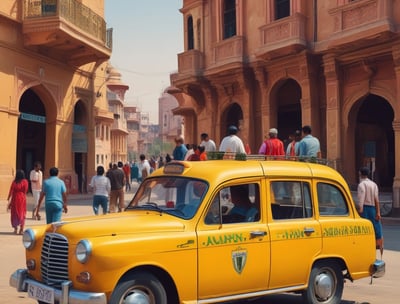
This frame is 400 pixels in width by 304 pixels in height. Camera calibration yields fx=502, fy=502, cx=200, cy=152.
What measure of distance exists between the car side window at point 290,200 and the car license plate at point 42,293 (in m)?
2.56

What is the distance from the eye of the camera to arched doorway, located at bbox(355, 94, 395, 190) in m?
20.3

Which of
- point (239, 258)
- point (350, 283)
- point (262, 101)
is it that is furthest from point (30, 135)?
point (239, 258)

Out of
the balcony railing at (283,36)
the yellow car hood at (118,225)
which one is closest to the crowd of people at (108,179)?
the yellow car hood at (118,225)

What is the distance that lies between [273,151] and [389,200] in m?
8.42

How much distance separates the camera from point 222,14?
2300 cm

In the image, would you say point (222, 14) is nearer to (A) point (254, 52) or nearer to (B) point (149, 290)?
(A) point (254, 52)

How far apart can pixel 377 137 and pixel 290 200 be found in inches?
671

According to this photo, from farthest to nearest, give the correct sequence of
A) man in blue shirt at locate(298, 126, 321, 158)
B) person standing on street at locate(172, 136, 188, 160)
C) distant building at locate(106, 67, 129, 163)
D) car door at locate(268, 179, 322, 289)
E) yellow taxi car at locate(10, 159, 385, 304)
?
distant building at locate(106, 67, 129, 163) < person standing on street at locate(172, 136, 188, 160) < man in blue shirt at locate(298, 126, 321, 158) < car door at locate(268, 179, 322, 289) < yellow taxi car at locate(10, 159, 385, 304)

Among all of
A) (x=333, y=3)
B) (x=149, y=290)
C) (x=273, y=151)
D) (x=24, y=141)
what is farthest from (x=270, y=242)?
(x=24, y=141)

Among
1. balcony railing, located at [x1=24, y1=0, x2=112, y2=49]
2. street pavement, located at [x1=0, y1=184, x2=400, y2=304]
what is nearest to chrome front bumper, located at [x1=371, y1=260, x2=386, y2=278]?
street pavement, located at [x1=0, y1=184, x2=400, y2=304]

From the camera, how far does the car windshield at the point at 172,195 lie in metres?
5.35

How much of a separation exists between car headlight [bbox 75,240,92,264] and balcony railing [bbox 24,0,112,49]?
16.9 metres

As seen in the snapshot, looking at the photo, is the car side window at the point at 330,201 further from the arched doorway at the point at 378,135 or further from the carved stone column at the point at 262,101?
the carved stone column at the point at 262,101

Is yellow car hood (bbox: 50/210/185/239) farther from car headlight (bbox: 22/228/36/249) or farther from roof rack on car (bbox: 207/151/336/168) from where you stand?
roof rack on car (bbox: 207/151/336/168)
